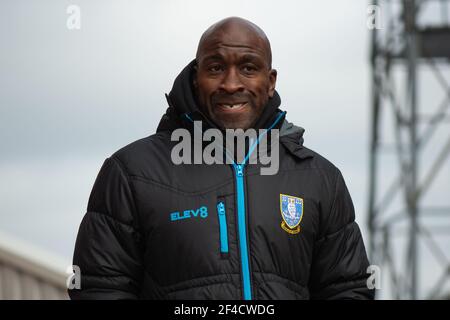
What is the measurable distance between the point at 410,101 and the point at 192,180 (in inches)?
376

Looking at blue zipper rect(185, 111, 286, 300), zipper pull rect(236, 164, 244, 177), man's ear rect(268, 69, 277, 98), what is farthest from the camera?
man's ear rect(268, 69, 277, 98)

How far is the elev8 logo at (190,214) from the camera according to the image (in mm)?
2992

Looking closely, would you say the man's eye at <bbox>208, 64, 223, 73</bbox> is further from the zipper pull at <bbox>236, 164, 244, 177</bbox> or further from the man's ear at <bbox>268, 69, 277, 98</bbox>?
the zipper pull at <bbox>236, 164, 244, 177</bbox>

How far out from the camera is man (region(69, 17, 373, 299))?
298cm

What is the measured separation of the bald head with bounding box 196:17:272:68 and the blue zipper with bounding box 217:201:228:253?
0.45 metres

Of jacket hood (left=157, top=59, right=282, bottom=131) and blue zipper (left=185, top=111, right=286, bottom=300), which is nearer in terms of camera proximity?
blue zipper (left=185, top=111, right=286, bottom=300)

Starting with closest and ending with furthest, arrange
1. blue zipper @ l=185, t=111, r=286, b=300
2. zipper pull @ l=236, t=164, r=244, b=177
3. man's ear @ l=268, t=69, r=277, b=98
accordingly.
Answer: blue zipper @ l=185, t=111, r=286, b=300 < zipper pull @ l=236, t=164, r=244, b=177 < man's ear @ l=268, t=69, r=277, b=98

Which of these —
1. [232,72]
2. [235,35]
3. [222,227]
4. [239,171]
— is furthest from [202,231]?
[235,35]

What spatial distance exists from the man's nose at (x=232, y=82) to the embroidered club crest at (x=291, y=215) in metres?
0.34

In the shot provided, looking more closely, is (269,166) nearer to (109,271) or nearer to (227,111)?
(227,111)

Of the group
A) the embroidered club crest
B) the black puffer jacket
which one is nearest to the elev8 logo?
the black puffer jacket

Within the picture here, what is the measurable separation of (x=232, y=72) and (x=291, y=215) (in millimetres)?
444
